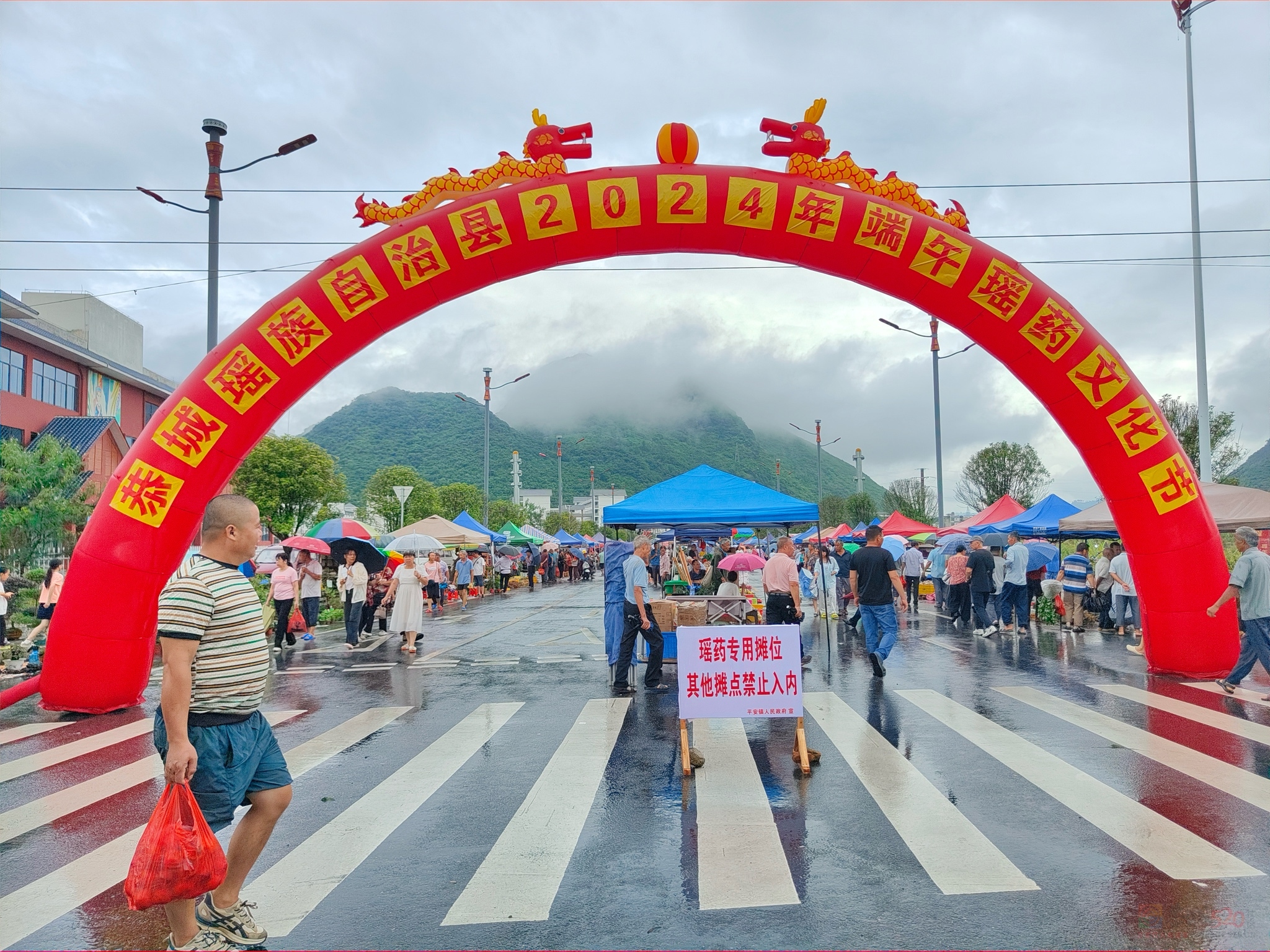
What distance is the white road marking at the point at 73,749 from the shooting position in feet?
24.0

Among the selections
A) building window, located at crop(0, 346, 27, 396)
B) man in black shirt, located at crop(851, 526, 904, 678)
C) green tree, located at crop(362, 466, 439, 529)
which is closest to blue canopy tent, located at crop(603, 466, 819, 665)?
man in black shirt, located at crop(851, 526, 904, 678)

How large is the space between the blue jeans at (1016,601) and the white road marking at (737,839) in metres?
10.9

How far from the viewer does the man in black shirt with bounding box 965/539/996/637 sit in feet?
53.3

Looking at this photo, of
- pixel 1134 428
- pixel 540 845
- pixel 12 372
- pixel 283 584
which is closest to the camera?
pixel 540 845

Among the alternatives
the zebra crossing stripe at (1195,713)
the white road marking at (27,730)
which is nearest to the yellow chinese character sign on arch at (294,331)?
the white road marking at (27,730)

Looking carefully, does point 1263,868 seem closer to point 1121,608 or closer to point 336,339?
point 336,339

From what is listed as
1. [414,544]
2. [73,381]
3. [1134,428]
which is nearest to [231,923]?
[1134,428]

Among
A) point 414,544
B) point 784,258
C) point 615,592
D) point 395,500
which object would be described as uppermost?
point 784,258

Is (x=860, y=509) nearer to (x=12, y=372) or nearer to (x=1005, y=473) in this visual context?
(x=1005, y=473)

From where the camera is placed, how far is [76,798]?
6.39 metres

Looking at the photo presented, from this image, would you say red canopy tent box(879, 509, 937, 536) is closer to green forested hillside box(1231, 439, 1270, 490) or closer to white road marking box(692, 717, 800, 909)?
white road marking box(692, 717, 800, 909)

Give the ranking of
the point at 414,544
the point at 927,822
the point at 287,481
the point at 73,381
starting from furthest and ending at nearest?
the point at 287,481, the point at 73,381, the point at 414,544, the point at 927,822

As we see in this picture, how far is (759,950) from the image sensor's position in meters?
3.77

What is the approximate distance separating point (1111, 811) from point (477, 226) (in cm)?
855
